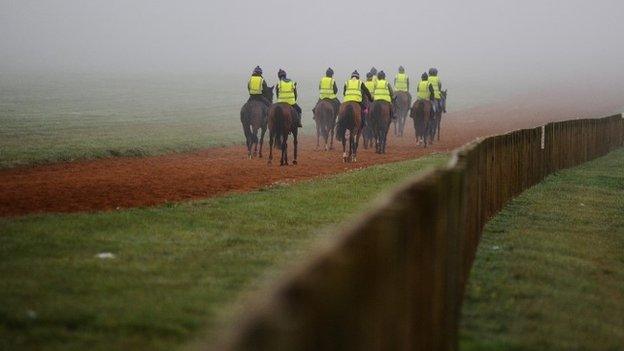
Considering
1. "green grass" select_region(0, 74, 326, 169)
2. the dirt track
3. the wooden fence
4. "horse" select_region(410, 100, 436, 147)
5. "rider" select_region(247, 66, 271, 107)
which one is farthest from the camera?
"horse" select_region(410, 100, 436, 147)

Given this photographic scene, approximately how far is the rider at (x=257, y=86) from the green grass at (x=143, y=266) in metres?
10.7

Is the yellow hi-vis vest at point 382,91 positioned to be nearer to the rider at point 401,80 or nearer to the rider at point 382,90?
the rider at point 382,90

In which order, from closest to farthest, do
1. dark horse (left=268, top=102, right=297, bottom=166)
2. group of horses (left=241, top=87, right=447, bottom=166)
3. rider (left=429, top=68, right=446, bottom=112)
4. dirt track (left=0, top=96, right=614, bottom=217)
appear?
dirt track (left=0, top=96, right=614, bottom=217) < dark horse (left=268, top=102, right=297, bottom=166) < group of horses (left=241, top=87, right=447, bottom=166) < rider (left=429, top=68, right=446, bottom=112)

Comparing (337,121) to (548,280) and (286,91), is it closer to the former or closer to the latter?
(286,91)

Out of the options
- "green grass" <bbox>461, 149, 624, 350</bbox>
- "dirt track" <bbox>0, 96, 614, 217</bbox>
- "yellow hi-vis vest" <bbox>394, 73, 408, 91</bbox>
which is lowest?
"green grass" <bbox>461, 149, 624, 350</bbox>

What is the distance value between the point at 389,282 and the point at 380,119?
24471 millimetres

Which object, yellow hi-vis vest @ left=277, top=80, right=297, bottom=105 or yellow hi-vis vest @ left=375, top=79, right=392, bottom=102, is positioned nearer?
yellow hi-vis vest @ left=277, top=80, right=297, bottom=105

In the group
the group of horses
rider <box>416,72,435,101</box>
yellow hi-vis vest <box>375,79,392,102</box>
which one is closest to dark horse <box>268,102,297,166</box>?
the group of horses

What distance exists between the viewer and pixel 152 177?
18250 mm

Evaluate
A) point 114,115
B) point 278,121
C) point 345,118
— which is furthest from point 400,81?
point 114,115

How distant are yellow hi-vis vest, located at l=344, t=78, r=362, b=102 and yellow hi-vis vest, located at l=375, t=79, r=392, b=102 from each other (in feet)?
9.51

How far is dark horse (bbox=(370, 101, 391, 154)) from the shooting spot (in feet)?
92.6

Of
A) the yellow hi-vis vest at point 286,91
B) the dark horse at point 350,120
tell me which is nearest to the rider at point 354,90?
the dark horse at point 350,120

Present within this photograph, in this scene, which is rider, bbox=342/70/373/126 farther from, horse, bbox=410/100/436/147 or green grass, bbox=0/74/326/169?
horse, bbox=410/100/436/147
